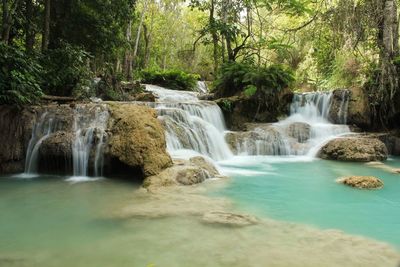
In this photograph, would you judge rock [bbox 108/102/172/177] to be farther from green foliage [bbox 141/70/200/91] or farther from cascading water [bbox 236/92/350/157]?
green foliage [bbox 141/70/200/91]

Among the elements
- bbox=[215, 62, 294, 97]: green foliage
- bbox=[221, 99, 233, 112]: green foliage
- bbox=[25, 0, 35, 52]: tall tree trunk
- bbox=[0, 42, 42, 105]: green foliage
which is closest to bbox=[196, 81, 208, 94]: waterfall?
bbox=[215, 62, 294, 97]: green foliage

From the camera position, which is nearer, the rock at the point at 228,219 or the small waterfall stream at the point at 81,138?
the rock at the point at 228,219

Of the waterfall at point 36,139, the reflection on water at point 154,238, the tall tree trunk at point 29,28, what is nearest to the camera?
the reflection on water at point 154,238

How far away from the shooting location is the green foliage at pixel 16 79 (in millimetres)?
8153

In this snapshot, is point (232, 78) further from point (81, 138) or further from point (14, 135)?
point (14, 135)

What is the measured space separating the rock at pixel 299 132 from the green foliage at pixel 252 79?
66.8 inches

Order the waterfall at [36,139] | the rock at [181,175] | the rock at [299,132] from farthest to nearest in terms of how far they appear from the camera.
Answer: the rock at [299,132] → the waterfall at [36,139] → the rock at [181,175]

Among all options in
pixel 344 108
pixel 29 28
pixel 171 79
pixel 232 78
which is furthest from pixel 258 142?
pixel 171 79

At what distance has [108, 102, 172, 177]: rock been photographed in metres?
7.20

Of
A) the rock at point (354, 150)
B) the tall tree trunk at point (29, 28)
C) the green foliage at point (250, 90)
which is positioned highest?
the tall tree trunk at point (29, 28)

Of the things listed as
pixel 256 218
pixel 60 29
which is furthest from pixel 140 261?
pixel 60 29

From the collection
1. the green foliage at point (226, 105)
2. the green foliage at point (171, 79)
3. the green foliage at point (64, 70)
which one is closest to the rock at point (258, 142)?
the green foliage at point (226, 105)

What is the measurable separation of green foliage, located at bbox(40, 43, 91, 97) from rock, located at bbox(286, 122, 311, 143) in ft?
21.6

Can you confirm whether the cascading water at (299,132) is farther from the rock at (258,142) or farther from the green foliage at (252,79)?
the green foliage at (252,79)
